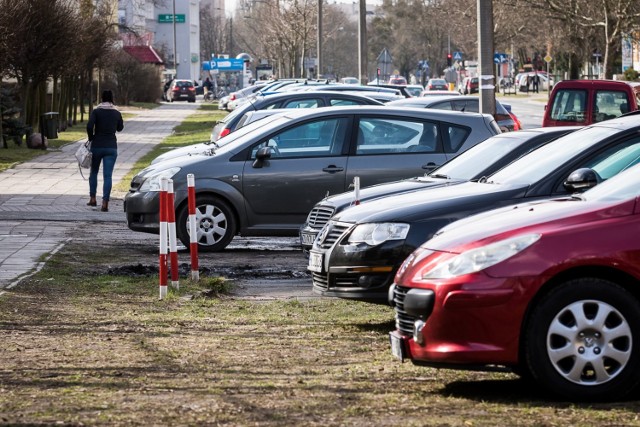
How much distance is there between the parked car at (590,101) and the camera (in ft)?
80.5

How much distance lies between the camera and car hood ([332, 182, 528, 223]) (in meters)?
8.99

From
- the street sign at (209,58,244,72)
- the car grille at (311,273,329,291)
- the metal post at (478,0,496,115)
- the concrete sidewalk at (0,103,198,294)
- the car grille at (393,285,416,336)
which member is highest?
the street sign at (209,58,244,72)

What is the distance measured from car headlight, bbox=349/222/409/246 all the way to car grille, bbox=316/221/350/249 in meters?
0.32

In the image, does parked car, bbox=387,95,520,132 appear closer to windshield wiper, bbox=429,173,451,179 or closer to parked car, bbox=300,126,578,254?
parked car, bbox=300,126,578,254

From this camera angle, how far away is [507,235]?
6.54m

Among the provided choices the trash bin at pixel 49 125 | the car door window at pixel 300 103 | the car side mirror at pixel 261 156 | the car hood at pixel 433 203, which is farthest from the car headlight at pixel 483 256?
the trash bin at pixel 49 125

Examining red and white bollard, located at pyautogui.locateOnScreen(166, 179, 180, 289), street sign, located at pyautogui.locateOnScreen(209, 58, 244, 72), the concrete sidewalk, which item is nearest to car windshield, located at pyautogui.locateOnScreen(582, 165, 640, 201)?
red and white bollard, located at pyautogui.locateOnScreen(166, 179, 180, 289)

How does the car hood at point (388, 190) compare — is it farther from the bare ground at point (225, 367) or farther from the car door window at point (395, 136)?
the car door window at point (395, 136)

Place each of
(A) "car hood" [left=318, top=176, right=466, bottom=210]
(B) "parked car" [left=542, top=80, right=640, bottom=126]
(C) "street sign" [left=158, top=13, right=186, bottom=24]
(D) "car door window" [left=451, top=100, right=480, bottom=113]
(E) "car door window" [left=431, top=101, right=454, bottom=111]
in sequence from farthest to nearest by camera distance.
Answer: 1. (C) "street sign" [left=158, top=13, right=186, bottom=24]
2. (D) "car door window" [left=451, top=100, right=480, bottom=113]
3. (E) "car door window" [left=431, top=101, right=454, bottom=111]
4. (B) "parked car" [left=542, top=80, right=640, bottom=126]
5. (A) "car hood" [left=318, top=176, right=466, bottom=210]

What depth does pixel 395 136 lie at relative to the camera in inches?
564

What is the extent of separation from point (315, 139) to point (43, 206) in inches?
283

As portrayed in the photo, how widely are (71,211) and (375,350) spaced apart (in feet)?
39.2

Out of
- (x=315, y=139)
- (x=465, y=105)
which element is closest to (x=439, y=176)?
(x=315, y=139)

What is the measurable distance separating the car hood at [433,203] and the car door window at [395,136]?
476 cm
